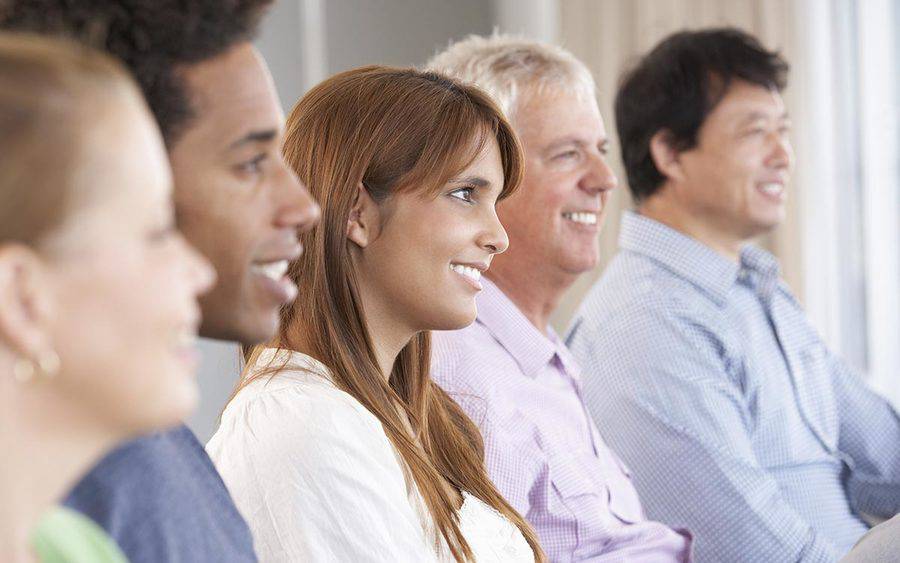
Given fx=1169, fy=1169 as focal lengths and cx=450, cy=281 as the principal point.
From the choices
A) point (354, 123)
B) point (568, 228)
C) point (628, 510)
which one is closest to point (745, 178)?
point (568, 228)

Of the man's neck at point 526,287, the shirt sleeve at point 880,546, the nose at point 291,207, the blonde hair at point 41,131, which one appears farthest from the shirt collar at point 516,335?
the blonde hair at point 41,131

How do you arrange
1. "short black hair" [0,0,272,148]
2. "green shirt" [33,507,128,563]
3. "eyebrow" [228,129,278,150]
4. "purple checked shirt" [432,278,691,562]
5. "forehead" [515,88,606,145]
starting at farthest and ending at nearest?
"forehead" [515,88,606,145]
"purple checked shirt" [432,278,691,562]
"eyebrow" [228,129,278,150]
"short black hair" [0,0,272,148]
"green shirt" [33,507,128,563]

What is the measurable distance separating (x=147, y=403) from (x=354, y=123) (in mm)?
824

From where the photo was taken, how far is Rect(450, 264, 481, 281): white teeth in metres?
1.44

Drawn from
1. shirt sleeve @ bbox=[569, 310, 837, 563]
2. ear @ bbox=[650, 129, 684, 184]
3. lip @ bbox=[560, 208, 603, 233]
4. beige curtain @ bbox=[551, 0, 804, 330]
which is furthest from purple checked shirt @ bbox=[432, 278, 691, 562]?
beige curtain @ bbox=[551, 0, 804, 330]

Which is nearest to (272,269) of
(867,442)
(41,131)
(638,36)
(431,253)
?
(41,131)

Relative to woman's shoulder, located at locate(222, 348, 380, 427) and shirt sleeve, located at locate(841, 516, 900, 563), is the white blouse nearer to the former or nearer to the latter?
woman's shoulder, located at locate(222, 348, 380, 427)

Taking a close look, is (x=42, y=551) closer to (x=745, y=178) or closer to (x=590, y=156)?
(x=590, y=156)

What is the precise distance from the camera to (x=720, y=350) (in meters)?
2.13

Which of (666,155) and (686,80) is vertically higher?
(686,80)

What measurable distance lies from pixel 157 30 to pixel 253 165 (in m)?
0.14

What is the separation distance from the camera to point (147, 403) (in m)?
0.57

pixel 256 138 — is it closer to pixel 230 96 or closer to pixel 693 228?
pixel 230 96

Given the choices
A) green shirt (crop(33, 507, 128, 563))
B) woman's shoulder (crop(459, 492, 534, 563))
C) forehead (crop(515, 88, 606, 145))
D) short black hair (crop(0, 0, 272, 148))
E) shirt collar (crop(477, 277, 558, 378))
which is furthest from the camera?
forehead (crop(515, 88, 606, 145))
